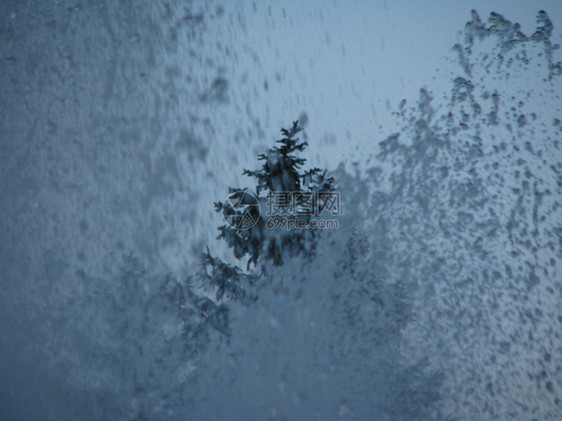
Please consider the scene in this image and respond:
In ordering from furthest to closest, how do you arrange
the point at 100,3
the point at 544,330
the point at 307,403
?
the point at 100,3 → the point at 544,330 → the point at 307,403

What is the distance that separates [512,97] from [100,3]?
222 inches

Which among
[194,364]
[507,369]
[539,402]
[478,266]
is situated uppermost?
[194,364]

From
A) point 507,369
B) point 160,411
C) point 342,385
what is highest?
point 160,411

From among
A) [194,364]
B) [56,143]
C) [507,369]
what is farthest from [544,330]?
[56,143]

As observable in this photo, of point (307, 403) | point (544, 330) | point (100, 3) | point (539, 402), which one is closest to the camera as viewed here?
point (307, 403)

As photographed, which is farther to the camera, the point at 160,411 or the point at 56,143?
the point at 56,143

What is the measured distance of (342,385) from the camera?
438 centimetres

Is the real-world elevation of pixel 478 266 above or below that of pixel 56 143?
below

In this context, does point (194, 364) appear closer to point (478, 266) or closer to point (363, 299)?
point (363, 299)

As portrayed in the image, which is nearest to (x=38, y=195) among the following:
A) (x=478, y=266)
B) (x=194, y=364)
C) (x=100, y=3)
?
Answer: (x=100, y=3)

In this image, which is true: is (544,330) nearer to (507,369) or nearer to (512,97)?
(507,369)

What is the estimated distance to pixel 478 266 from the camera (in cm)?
543

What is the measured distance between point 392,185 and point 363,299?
154 cm

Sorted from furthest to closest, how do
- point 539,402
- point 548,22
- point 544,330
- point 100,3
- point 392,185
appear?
point 100,3
point 392,185
point 548,22
point 544,330
point 539,402
